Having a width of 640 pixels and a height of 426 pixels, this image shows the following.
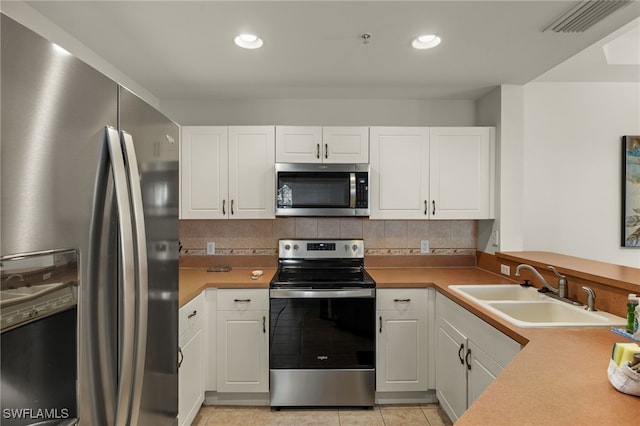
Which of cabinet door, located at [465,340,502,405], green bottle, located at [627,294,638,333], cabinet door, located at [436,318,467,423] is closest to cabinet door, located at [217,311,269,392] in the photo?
cabinet door, located at [436,318,467,423]

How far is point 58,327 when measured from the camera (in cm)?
70

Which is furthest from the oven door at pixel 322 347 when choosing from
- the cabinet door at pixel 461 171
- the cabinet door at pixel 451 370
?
the cabinet door at pixel 461 171

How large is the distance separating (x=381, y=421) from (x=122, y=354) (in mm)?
2103

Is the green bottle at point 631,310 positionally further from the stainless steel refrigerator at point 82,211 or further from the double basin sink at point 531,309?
the stainless steel refrigerator at point 82,211

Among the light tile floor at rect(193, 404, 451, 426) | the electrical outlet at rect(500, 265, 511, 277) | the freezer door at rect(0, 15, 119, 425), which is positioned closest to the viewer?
the freezer door at rect(0, 15, 119, 425)

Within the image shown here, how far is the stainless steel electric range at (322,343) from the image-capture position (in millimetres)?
2471

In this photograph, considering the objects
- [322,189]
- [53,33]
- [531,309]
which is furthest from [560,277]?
[53,33]

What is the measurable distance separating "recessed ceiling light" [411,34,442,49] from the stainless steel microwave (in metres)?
0.93

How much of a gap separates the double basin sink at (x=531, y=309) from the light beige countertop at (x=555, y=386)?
0.23ft

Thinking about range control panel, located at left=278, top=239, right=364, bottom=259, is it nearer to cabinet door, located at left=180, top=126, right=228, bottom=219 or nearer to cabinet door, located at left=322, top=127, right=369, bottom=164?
cabinet door, located at left=180, top=126, right=228, bottom=219

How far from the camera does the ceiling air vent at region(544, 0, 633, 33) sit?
1.63m

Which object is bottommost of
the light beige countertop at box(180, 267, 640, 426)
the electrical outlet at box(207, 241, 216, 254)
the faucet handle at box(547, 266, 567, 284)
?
the light beige countertop at box(180, 267, 640, 426)

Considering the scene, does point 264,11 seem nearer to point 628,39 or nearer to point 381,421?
point 381,421

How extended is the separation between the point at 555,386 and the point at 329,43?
1869 millimetres
